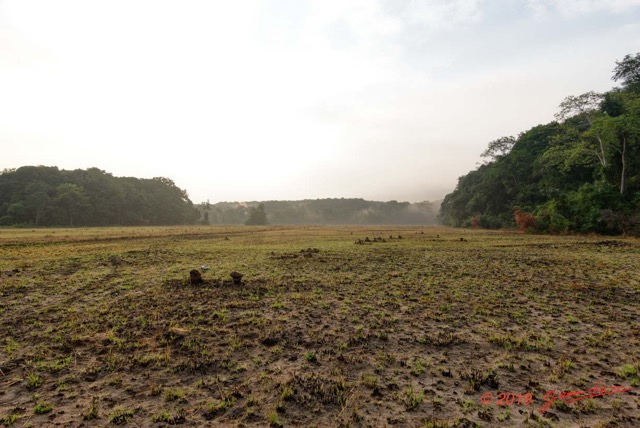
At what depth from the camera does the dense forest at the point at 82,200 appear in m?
72.2

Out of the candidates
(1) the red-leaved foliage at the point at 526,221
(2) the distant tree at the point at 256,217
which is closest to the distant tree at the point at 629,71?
(1) the red-leaved foliage at the point at 526,221

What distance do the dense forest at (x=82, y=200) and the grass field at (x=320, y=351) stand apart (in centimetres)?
8294

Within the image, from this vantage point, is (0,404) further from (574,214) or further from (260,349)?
(574,214)

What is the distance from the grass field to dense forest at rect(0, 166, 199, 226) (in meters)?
82.9

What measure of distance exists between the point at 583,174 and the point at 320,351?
5564 cm

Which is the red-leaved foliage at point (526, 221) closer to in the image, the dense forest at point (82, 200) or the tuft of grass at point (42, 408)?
the tuft of grass at point (42, 408)

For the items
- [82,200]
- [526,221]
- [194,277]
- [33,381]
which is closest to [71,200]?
[82,200]

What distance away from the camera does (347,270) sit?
14.0 m

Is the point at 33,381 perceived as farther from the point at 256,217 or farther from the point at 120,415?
the point at 256,217

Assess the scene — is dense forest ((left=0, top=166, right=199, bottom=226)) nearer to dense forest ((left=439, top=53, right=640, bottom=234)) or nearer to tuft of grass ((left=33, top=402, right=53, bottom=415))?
tuft of grass ((left=33, top=402, right=53, bottom=415))

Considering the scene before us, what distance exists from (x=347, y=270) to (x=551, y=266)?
9.62 meters

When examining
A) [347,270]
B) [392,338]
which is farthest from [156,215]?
[392,338]

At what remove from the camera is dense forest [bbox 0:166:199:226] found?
72188 mm

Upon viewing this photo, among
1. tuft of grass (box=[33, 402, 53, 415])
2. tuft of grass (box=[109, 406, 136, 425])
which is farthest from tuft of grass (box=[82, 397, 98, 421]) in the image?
tuft of grass (box=[33, 402, 53, 415])
